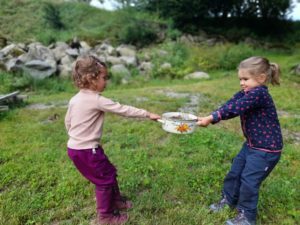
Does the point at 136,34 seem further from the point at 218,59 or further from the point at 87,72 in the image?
the point at 87,72

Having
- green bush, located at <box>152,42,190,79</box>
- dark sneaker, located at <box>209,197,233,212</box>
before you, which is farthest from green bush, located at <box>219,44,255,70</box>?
dark sneaker, located at <box>209,197,233,212</box>

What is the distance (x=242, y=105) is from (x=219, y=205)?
3.65 ft

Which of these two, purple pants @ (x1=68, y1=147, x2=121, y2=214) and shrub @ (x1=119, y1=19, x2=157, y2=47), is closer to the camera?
purple pants @ (x1=68, y1=147, x2=121, y2=214)

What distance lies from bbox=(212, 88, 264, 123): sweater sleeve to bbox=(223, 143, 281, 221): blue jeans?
1.28 ft

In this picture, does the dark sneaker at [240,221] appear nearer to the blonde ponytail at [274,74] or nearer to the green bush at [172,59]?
the blonde ponytail at [274,74]

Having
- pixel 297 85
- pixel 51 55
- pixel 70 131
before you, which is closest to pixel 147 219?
pixel 70 131

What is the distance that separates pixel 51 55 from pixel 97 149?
30.5 ft

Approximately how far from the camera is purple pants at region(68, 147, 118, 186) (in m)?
2.50

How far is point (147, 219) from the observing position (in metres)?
2.78

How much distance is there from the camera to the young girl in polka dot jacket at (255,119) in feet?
8.14

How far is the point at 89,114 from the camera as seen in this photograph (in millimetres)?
2477

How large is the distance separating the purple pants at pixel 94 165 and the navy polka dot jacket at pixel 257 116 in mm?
972

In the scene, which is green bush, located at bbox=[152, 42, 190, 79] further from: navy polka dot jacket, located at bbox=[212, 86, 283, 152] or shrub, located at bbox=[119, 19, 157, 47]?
navy polka dot jacket, located at bbox=[212, 86, 283, 152]

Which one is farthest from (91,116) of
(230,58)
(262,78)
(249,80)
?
(230,58)
